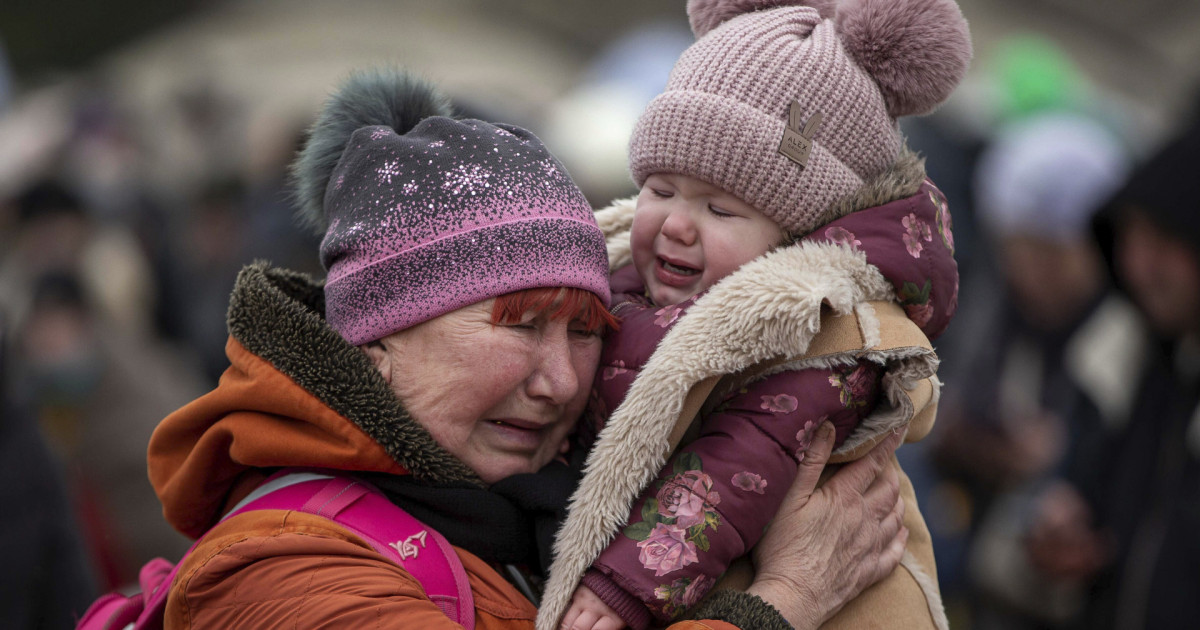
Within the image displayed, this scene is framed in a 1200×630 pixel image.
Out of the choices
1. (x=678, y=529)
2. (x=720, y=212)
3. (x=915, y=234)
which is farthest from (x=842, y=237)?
(x=678, y=529)

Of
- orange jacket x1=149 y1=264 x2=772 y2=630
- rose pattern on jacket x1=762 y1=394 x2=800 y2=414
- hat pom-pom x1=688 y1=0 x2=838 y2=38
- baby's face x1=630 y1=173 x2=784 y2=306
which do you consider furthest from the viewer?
hat pom-pom x1=688 y1=0 x2=838 y2=38

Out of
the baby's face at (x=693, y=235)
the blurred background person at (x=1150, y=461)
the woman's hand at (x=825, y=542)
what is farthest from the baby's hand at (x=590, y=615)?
the blurred background person at (x=1150, y=461)

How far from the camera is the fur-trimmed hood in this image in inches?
84.9

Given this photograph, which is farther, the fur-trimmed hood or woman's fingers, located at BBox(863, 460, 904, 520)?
woman's fingers, located at BBox(863, 460, 904, 520)

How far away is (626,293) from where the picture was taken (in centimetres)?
262

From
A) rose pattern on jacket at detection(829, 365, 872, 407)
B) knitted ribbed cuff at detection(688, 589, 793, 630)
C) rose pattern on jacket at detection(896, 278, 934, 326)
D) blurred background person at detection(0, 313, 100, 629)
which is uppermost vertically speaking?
rose pattern on jacket at detection(896, 278, 934, 326)

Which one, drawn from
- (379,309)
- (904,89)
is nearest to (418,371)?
(379,309)

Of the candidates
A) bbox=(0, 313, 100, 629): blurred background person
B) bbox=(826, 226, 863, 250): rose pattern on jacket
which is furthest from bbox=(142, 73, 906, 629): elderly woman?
bbox=(0, 313, 100, 629): blurred background person

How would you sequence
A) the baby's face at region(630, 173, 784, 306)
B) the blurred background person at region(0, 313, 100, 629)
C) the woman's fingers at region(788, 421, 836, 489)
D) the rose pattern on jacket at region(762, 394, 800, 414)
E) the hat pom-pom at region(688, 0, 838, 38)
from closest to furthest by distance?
the rose pattern on jacket at region(762, 394, 800, 414)
the woman's fingers at region(788, 421, 836, 489)
the baby's face at region(630, 173, 784, 306)
the hat pom-pom at region(688, 0, 838, 38)
the blurred background person at region(0, 313, 100, 629)

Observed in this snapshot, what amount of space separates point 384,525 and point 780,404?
0.82 metres

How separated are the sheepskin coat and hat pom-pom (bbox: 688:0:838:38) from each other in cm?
50

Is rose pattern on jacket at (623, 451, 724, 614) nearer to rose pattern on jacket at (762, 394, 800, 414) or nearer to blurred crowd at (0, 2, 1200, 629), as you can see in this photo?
rose pattern on jacket at (762, 394, 800, 414)

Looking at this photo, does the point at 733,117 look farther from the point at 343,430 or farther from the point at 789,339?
the point at 343,430

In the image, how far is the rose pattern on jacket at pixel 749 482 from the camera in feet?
7.03
